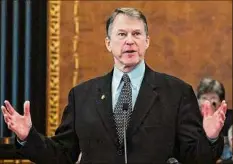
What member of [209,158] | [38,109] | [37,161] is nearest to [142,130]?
[209,158]

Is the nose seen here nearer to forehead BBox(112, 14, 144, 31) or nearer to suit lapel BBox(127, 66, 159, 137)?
forehead BBox(112, 14, 144, 31)

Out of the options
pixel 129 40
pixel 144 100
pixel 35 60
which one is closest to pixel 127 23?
pixel 129 40

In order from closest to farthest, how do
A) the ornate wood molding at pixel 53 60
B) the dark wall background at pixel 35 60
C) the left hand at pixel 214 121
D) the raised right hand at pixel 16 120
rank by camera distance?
the left hand at pixel 214 121 → the raised right hand at pixel 16 120 → the dark wall background at pixel 35 60 → the ornate wood molding at pixel 53 60

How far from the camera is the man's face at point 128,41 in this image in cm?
274

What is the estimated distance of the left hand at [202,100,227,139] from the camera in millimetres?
2586

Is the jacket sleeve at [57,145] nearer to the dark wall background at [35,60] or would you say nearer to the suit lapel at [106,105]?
the suit lapel at [106,105]

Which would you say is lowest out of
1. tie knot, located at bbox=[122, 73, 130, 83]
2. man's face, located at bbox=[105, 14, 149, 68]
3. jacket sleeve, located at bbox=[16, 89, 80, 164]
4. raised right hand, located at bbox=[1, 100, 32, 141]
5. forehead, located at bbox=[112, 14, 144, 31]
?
jacket sleeve, located at bbox=[16, 89, 80, 164]

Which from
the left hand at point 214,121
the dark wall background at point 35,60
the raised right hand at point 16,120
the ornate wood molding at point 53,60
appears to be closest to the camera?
the left hand at point 214,121

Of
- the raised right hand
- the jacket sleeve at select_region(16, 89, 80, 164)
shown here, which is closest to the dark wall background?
the jacket sleeve at select_region(16, 89, 80, 164)

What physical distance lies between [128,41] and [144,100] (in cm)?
25

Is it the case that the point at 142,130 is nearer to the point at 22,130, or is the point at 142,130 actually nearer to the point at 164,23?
the point at 22,130

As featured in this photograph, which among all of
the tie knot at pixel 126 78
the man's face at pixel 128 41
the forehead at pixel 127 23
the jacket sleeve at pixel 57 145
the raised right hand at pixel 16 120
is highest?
the forehead at pixel 127 23

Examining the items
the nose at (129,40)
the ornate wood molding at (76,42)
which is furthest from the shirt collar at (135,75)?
the ornate wood molding at (76,42)

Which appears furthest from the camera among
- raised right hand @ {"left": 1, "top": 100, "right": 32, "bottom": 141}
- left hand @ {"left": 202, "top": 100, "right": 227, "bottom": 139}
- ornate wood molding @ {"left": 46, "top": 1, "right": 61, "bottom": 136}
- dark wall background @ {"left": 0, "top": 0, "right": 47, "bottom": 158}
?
ornate wood molding @ {"left": 46, "top": 1, "right": 61, "bottom": 136}
